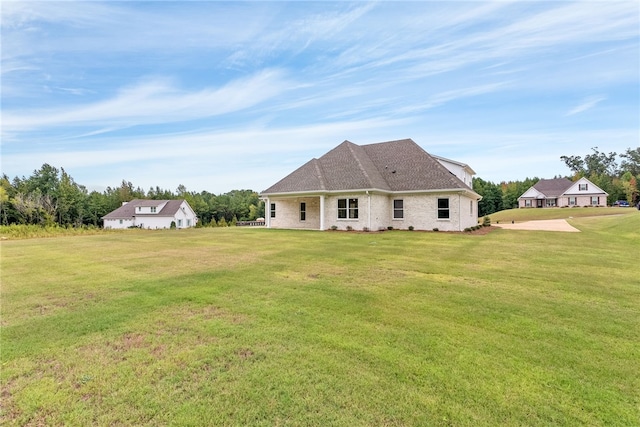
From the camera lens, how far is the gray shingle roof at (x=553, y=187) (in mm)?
57091

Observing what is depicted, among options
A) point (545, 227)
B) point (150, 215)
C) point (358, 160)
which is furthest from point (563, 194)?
point (150, 215)

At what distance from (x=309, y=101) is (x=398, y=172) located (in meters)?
8.91

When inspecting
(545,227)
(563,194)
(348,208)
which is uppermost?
(563,194)

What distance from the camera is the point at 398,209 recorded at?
21.1m

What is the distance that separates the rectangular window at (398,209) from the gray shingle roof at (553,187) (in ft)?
171

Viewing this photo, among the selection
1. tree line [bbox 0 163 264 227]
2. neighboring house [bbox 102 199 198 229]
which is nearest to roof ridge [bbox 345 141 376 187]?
tree line [bbox 0 163 264 227]

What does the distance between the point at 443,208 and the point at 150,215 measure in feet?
170

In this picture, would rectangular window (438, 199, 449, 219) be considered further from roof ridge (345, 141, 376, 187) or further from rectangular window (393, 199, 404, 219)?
roof ridge (345, 141, 376, 187)

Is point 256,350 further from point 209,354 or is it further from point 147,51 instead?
point 147,51

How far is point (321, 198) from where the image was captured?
20.9 meters

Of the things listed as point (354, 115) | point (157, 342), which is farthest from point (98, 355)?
point (354, 115)

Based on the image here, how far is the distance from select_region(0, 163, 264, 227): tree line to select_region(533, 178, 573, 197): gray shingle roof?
58781mm

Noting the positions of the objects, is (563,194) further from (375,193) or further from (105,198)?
(105,198)

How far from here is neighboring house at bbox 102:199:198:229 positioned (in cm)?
5416
